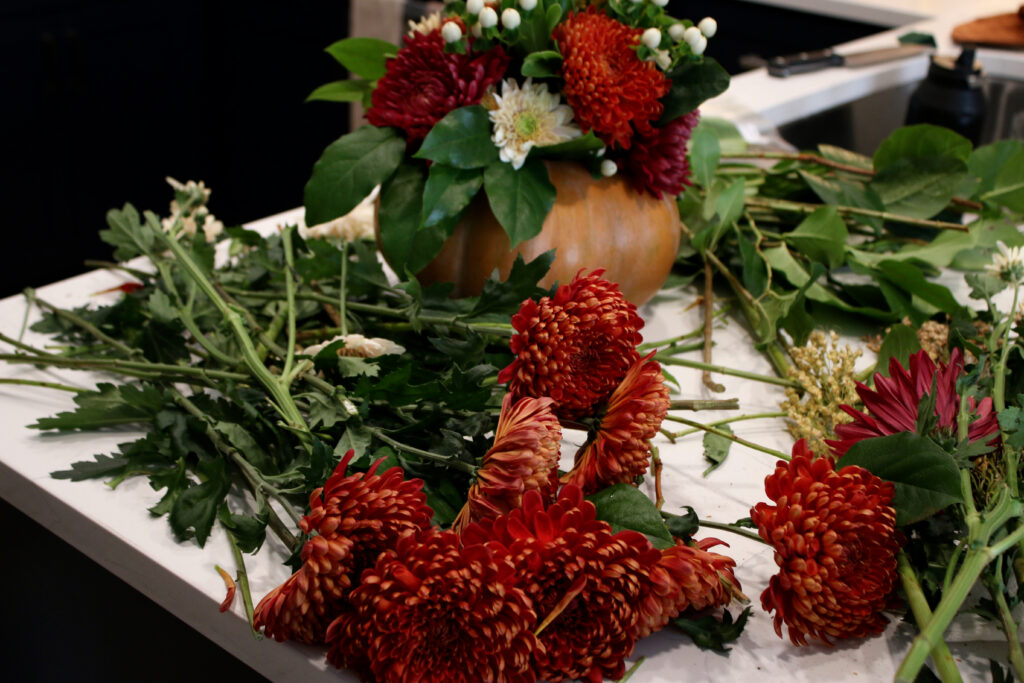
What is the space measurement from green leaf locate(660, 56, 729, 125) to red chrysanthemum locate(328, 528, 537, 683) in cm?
47

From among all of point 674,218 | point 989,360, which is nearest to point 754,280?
point 674,218

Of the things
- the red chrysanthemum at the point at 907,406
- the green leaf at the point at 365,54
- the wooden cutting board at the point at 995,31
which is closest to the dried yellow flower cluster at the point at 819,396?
the red chrysanthemum at the point at 907,406

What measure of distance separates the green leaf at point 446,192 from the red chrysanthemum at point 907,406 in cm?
34

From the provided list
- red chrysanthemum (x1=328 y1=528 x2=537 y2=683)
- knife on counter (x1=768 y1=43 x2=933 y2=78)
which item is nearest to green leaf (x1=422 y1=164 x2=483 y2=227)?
red chrysanthemum (x1=328 y1=528 x2=537 y2=683)

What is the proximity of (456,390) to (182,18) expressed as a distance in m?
2.52

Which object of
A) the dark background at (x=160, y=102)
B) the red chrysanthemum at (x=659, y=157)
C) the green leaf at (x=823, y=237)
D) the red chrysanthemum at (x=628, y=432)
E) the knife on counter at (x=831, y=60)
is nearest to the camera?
the red chrysanthemum at (x=628, y=432)

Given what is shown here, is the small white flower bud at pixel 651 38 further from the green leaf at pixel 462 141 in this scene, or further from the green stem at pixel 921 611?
the green stem at pixel 921 611

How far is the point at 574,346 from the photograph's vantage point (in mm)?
558

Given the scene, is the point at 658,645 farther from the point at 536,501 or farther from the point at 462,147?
the point at 462,147

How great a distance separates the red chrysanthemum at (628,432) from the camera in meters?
0.54

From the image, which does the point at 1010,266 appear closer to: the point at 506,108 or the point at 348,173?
the point at 506,108

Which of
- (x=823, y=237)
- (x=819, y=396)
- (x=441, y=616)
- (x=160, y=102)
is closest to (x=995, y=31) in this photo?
(x=823, y=237)

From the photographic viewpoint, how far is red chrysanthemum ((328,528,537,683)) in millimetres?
438

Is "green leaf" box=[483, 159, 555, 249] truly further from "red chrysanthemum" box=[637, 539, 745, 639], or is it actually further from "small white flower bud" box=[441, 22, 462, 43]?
"red chrysanthemum" box=[637, 539, 745, 639]
